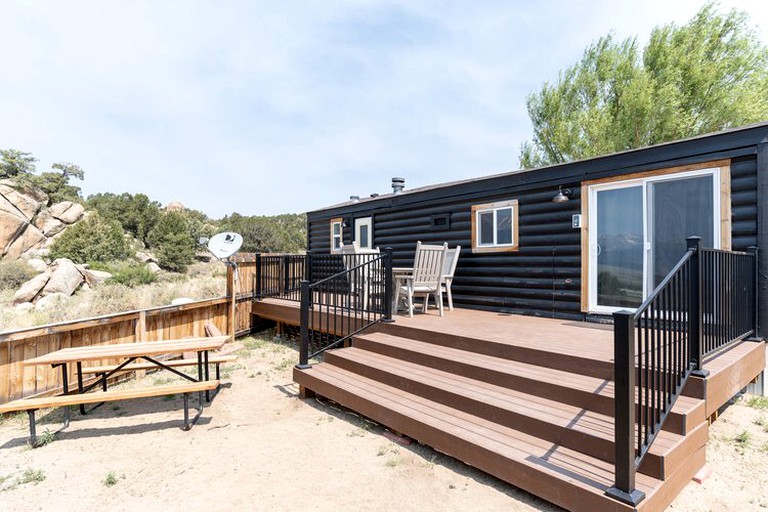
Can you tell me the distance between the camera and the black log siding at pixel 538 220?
3.95 metres

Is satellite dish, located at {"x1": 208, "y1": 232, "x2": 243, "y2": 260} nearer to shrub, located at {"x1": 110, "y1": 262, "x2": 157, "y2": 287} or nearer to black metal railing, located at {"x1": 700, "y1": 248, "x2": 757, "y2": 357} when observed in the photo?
black metal railing, located at {"x1": 700, "y1": 248, "x2": 757, "y2": 357}

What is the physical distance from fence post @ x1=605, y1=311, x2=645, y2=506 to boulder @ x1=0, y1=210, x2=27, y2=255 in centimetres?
2733

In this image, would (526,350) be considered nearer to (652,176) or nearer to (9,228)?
(652,176)

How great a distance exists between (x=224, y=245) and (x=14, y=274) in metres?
12.6

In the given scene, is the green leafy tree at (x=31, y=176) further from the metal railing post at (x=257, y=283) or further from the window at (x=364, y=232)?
the window at (x=364, y=232)

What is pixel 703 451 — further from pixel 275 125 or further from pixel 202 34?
pixel 275 125

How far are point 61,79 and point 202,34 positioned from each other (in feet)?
17.8

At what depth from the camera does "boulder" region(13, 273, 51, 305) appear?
11430 mm

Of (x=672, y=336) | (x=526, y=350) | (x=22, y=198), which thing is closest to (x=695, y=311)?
(x=672, y=336)

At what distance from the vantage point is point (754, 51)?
503 inches

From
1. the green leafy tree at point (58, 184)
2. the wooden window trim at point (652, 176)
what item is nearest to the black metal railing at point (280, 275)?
the wooden window trim at point (652, 176)

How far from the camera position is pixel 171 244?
21609mm

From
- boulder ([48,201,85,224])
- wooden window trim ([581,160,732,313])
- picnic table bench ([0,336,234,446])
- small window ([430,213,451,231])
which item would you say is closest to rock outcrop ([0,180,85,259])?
boulder ([48,201,85,224])

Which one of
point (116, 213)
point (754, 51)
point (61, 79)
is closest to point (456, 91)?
point (754, 51)
